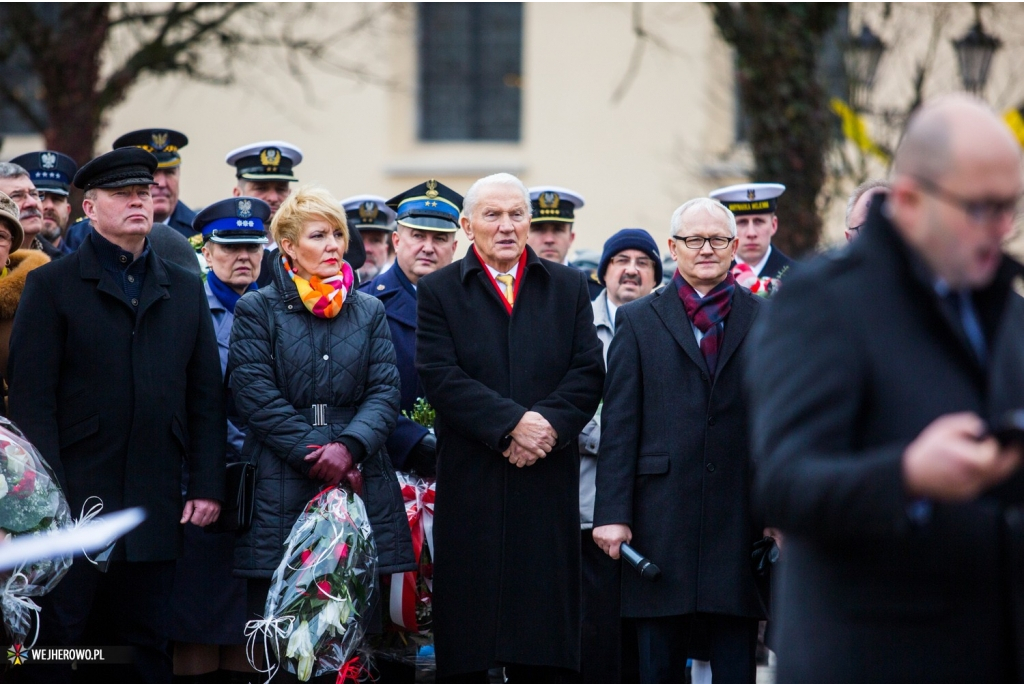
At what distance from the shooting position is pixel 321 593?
5.50m

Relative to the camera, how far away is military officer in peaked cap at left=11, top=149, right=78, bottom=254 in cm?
738

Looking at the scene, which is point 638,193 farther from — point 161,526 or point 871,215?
point 871,215

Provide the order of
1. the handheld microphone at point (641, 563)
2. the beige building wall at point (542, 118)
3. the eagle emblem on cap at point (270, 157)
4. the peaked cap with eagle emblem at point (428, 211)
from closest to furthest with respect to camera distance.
Answer: 1. the handheld microphone at point (641, 563)
2. the peaked cap with eagle emblem at point (428, 211)
3. the eagle emblem on cap at point (270, 157)
4. the beige building wall at point (542, 118)

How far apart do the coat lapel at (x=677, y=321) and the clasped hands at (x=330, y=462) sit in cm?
138

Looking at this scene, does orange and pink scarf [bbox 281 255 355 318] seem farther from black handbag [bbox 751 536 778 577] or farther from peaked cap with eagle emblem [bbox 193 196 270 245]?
black handbag [bbox 751 536 778 577]

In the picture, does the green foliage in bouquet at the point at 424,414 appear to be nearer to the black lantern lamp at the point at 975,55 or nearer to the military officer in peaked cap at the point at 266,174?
the military officer in peaked cap at the point at 266,174

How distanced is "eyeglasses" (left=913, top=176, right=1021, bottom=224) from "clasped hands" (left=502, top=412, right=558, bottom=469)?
10.1 feet

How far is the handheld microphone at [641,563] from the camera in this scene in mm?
5402

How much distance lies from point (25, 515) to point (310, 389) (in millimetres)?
1322

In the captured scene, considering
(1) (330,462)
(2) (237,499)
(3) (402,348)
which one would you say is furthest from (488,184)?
(2) (237,499)

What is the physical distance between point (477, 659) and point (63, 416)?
1.91m

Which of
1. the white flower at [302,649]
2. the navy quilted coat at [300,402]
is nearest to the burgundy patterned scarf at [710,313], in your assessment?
the navy quilted coat at [300,402]

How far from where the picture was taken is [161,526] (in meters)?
5.72

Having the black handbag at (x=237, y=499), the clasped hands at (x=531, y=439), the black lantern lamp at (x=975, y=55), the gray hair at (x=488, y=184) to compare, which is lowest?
the black handbag at (x=237, y=499)
